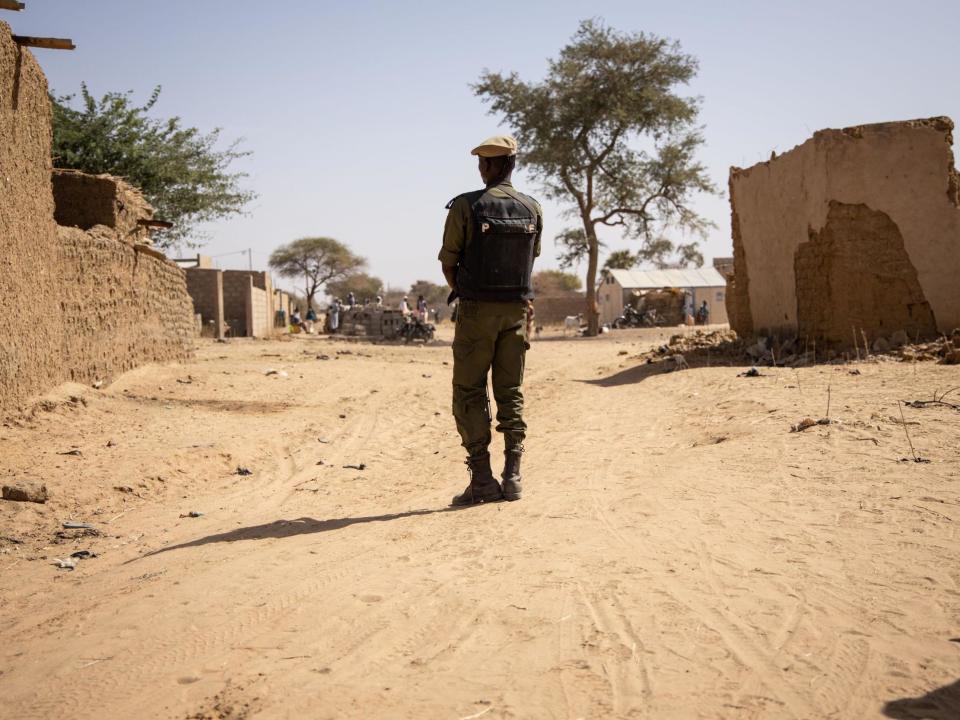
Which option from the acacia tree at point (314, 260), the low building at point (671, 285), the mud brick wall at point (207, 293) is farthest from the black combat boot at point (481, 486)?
the acacia tree at point (314, 260)

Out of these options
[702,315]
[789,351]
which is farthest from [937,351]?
[702,315]

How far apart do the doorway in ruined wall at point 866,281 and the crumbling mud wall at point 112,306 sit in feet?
26.8

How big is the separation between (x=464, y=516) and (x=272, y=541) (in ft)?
3.09

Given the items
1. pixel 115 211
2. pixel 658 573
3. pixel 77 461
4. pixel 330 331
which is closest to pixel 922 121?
pixel 658 573

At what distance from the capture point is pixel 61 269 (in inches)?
312

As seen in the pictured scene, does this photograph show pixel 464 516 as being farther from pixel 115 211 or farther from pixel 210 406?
pixel 115 211

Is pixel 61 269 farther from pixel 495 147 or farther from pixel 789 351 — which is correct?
pixel 789 351

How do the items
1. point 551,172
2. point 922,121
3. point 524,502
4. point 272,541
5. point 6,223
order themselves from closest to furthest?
point 272,541, point 524,502, point 6,223, point 922,121, point 551,172

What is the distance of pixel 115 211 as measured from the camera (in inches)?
399

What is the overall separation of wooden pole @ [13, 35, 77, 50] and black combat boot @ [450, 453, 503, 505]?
573 centimetres

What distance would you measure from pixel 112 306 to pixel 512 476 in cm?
668

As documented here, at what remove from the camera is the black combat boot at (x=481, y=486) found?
4281 millimetres

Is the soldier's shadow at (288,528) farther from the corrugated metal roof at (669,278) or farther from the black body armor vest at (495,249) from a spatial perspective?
the corrugated metal roof at (669,278)

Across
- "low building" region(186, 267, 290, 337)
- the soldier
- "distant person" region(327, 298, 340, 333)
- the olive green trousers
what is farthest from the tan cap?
"distant person" region(327, 298, 340, 333)
